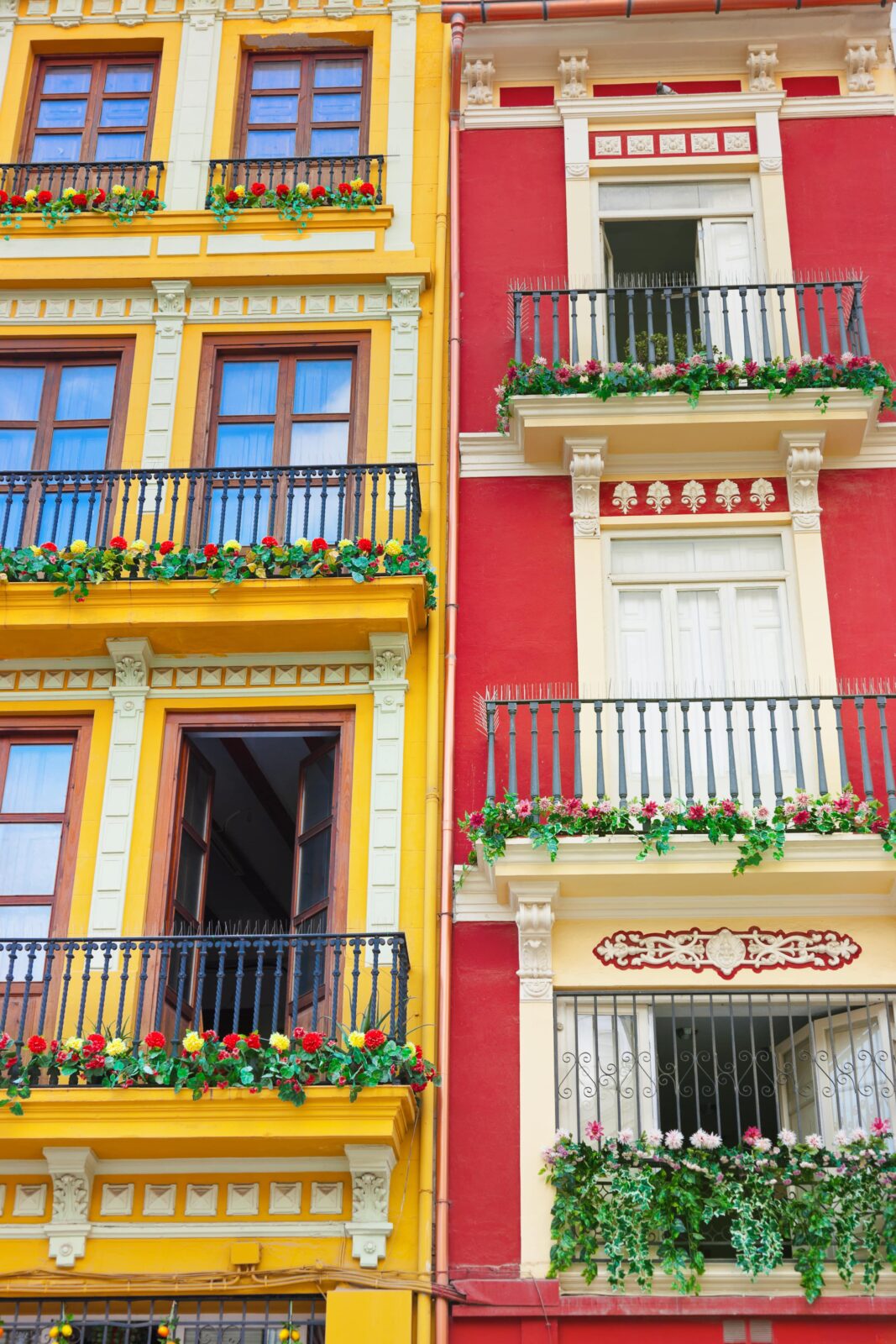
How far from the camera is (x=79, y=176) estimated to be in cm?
1494

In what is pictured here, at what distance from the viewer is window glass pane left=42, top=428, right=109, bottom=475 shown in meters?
13.8

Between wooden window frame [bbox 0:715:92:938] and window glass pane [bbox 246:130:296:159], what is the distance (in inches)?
222

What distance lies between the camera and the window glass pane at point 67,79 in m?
15.5

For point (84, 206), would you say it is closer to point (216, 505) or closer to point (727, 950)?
point (216, 505)

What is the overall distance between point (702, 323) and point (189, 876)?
5.92 m

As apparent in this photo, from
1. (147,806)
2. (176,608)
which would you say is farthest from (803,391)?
(147,806)

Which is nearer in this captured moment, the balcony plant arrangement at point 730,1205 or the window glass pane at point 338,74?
the balcony plant arrangement at point 730,1205

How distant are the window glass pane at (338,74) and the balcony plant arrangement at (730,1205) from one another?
980cm

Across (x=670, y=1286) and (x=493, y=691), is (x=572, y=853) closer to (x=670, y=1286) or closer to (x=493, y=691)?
(x=493, y=691)

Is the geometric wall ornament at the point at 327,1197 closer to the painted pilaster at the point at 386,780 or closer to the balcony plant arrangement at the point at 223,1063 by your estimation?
the balcony plant arrangement at the point at 223,1063

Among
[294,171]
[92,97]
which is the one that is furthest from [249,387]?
[92,97]

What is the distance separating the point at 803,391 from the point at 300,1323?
7.51 m

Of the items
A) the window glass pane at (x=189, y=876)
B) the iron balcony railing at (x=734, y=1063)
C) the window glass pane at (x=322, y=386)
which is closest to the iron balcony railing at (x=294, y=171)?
the window glass pane at (x=322, y=386)

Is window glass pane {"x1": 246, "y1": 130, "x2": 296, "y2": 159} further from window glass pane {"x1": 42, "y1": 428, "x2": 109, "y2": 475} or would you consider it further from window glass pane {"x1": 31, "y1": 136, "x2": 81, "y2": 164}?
window glass pane {"x1": 42, "y1": 428, "x2": 109, "y2": 475}
